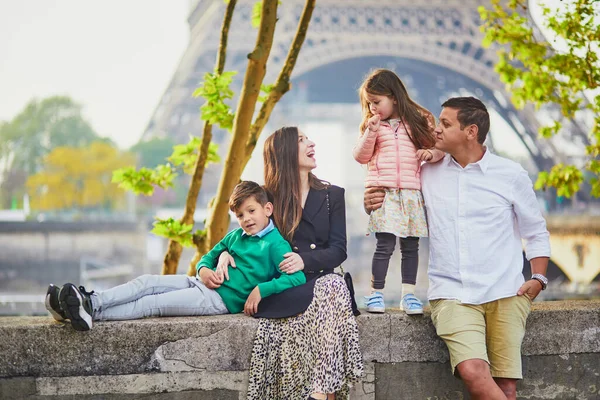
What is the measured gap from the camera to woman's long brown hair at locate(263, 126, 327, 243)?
3373mm

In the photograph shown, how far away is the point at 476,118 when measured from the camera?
10.9ft

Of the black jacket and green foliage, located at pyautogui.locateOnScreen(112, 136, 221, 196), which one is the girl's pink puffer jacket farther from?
green foliage, located at pyautogui.locateOnScreen(112, 136, 221, 196)

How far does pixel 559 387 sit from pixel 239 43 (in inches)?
1272

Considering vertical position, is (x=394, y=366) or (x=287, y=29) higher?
(x=287, y=29)

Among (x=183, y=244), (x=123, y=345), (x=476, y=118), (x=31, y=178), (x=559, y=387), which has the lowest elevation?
(x=559, y=387)

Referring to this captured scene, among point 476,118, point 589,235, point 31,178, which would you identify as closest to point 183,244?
point 476,118

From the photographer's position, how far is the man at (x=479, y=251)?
3174 mm

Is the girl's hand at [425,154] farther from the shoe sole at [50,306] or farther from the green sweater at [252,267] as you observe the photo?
the shoe sole at [50,306]

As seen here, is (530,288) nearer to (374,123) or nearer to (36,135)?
(374,123)

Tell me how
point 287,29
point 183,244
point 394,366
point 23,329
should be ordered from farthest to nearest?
point 287,29
point 183,244
point 394,366
point 23,329

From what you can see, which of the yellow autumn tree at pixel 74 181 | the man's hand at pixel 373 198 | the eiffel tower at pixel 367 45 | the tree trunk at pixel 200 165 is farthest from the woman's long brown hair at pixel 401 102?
the yellow autumn tree at pixel 74 181

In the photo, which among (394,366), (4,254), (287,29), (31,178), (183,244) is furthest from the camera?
(31,178)

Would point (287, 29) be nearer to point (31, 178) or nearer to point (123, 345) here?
point (31, 178)

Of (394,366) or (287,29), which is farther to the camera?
(287,29)
